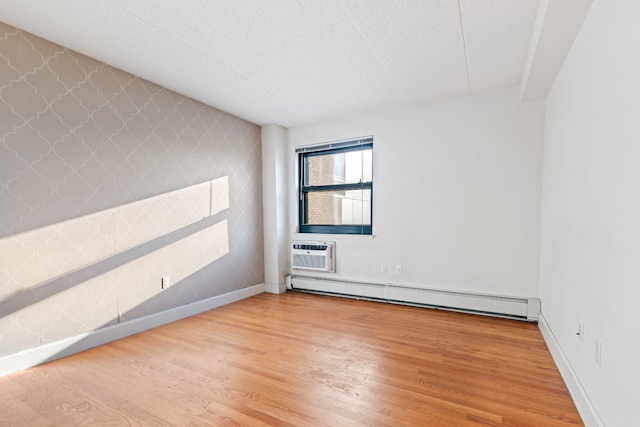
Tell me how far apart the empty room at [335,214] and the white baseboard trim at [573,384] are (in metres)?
0.02

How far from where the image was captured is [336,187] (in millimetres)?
4047

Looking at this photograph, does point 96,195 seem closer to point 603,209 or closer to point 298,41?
point 298,41

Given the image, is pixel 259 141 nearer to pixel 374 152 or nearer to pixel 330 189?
pixel 330 189

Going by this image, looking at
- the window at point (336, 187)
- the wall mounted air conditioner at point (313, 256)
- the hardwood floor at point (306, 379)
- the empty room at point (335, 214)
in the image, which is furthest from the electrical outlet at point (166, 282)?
the window at point (336, 187)

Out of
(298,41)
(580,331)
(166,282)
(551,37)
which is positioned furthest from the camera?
(166,282)

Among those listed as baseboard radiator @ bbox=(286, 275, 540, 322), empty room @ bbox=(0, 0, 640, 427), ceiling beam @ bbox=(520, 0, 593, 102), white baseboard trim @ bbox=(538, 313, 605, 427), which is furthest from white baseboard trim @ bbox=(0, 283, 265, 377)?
ceiling beam @ bbox=(520, 0, 593, 102)

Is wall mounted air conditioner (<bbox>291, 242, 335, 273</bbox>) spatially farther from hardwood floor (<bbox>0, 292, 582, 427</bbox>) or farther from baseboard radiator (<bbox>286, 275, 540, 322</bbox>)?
hardwood floor (<bbox>0, 292, 582, 427</bbox>)

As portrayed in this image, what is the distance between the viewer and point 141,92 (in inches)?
110

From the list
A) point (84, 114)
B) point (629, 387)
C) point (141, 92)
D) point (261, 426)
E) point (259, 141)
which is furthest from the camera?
point (259, 141)

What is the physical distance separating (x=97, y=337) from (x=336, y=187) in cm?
294

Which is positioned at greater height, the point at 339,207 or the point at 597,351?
the point at 339,207

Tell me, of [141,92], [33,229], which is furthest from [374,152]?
[33,229]

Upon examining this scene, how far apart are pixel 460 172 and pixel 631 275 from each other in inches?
88.0

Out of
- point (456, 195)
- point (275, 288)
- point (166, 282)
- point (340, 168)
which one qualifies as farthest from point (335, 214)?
A: point (166, 282)
